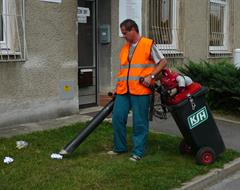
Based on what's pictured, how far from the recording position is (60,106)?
857 centimetres

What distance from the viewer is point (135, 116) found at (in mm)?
5934

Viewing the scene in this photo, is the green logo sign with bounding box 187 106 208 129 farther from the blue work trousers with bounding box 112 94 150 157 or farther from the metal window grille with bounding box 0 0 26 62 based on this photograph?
the metal window grille with bounding box 0 0 26 62

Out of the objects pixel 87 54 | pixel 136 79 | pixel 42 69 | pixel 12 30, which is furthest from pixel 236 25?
pixel 136 79

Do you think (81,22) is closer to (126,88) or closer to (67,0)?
(67,0)

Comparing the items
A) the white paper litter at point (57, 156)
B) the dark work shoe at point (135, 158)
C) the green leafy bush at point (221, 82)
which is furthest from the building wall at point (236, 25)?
the white paper litter at point (57, 156)

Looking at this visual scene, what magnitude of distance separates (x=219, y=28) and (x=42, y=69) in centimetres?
680

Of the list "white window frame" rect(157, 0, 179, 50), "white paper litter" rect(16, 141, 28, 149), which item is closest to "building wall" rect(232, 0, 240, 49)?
"white window frame" rect(157, 0, 179, 50)

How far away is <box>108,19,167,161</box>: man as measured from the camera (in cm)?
586

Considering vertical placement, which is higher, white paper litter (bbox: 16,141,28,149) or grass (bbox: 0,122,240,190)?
white paper litter (bbox: 16,141,28,149)

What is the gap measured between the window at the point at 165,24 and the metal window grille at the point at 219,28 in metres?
1.62

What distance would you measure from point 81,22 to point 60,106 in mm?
1787

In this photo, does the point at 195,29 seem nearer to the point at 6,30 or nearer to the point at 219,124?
the point at 219,124

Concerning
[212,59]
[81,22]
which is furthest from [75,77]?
[212,59]

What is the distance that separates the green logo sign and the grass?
526mm
